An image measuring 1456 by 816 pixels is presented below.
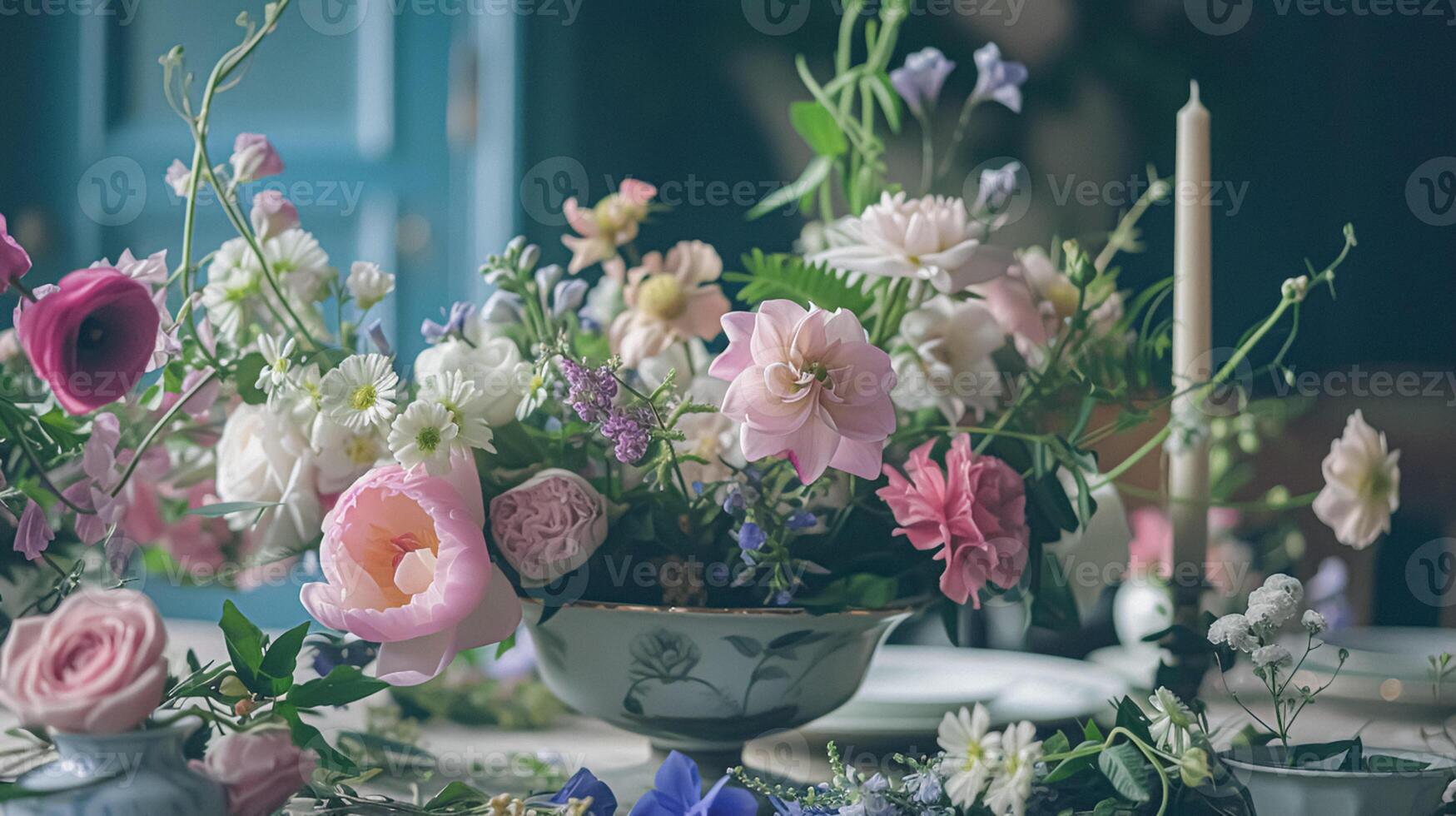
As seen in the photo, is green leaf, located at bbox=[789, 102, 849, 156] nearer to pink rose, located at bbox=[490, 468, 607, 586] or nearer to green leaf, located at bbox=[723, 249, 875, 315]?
green leaf, located at bbox=[723, 249, 875, 315]

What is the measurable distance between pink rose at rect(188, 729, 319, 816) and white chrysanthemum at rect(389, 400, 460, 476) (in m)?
0.14

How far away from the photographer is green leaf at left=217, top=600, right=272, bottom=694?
55cm

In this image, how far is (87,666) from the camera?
0.48m

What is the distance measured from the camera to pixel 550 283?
741 mm

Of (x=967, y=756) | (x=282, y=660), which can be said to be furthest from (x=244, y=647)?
(x=967, y=756)

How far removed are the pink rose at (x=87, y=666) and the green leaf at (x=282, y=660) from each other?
6 centimetres

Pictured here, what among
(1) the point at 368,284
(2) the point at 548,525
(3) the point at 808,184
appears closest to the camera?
(2) the point at 548,525

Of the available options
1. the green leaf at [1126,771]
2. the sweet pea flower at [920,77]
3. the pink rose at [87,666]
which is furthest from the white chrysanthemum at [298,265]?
the green leaf at [1126,771]

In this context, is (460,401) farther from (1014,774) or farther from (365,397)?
(1014,774)

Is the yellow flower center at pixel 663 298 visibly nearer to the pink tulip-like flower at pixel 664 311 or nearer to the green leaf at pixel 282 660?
the pink tulip-like flower at pixel 664 311

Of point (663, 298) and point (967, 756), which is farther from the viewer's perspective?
point (663, 298)

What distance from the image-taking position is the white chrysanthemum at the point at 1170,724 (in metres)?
0.53

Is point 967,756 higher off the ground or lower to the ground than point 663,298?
lower

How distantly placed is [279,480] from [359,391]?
127 mm
